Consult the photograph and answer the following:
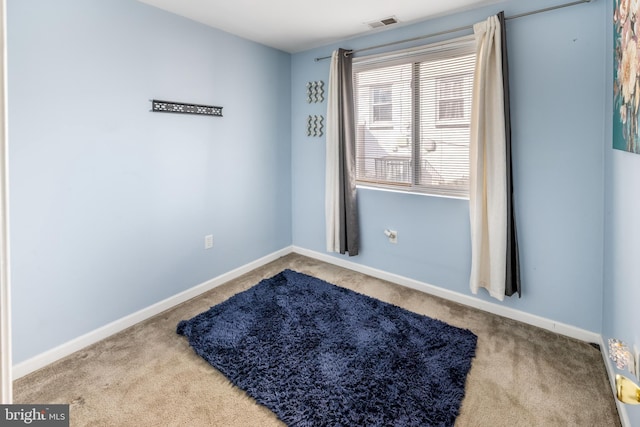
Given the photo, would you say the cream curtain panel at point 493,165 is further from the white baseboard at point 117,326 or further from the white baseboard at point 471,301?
the white baseboard at point 117,326

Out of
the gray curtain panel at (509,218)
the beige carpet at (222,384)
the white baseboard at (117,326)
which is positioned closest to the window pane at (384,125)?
the gray curtain panel at (509,218)

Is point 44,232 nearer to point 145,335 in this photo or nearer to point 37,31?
point 145,335

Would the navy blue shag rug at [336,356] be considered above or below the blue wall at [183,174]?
below

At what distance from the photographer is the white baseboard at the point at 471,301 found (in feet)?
7.47

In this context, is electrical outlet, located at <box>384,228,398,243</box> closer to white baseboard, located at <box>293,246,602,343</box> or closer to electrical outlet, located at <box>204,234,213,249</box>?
white baseboard, located at <box>293,246,602,343</box>

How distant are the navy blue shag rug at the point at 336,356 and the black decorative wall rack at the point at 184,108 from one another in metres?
1.61

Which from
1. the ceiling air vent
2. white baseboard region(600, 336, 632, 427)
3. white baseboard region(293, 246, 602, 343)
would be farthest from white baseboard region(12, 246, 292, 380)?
white baseboard region(600, 336, 632, 427)

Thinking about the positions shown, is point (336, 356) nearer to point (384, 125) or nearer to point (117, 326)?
point (117, 326)

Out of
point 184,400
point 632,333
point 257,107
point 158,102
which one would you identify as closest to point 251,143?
point 257,107

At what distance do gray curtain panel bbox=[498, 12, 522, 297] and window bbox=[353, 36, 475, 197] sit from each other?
0.96ft

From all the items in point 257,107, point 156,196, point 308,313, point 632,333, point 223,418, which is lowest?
point 223,418

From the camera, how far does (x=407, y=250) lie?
10.1ft

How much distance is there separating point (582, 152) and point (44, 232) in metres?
3.43

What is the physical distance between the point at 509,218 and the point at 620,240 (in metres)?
0.73
